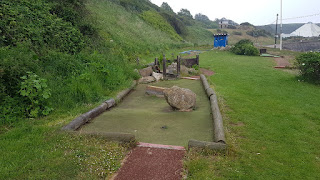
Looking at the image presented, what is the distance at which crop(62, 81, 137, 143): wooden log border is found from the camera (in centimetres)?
527

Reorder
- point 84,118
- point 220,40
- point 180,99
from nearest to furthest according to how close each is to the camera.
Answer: point 84,118
point 180,99
point 220,40

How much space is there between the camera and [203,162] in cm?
443

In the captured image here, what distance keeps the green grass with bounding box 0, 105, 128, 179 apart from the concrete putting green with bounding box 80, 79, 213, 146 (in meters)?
0.80

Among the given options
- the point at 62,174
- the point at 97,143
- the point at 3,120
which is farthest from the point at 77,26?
the point at 62,174

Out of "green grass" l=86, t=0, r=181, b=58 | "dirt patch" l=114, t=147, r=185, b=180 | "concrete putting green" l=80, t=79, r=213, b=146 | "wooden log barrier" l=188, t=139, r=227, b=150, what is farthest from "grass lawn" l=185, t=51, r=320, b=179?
"green grass" l=86, t=0, r=181, b=58

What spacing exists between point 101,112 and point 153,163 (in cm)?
370

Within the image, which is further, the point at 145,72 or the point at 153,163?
the point at 145,72

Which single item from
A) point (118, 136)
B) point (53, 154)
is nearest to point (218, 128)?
point (118, 136)

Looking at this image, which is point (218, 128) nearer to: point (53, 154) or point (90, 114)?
point (53, 154)

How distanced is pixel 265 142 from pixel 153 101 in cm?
→ 463

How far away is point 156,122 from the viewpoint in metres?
6.80

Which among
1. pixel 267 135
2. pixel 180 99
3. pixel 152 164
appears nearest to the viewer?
pixel 152 164

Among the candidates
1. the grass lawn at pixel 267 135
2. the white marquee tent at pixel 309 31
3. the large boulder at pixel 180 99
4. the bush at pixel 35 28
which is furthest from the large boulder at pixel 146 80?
the white marquee tent at pixel 309 31

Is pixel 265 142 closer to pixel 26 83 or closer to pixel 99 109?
pixel 99 109
